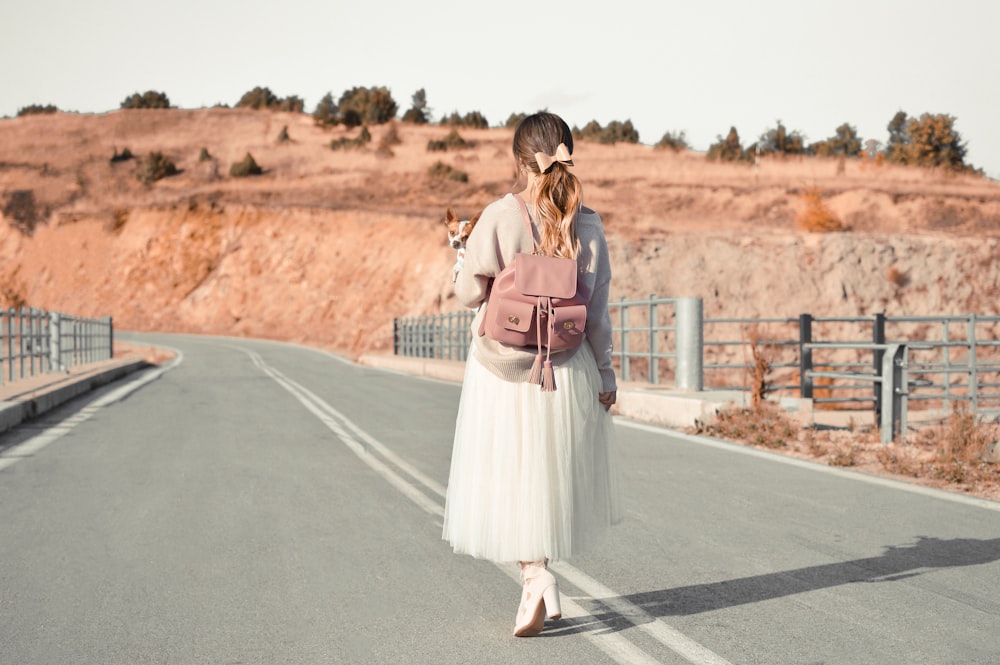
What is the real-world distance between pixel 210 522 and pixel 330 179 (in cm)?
6668

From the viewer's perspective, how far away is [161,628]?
4.93 metres

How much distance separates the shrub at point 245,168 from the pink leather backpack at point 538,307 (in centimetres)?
7678

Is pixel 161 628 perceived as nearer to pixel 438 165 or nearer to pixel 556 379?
pixel 556 379

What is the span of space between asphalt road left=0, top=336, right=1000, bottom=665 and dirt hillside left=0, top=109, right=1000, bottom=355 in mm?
31859

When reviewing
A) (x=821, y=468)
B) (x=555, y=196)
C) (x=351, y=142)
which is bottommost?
(x=821, y=468)

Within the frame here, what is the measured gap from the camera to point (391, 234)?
2298 inches

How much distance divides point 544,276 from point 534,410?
0.58m

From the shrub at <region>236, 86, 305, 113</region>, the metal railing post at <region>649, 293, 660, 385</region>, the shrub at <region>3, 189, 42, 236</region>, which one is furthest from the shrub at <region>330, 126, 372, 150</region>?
the metal railing post at <region>649, 293, 660, 385</region>

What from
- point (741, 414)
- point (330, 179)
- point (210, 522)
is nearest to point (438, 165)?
point (330, 179)

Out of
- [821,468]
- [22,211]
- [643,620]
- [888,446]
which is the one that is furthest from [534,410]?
[22,211]

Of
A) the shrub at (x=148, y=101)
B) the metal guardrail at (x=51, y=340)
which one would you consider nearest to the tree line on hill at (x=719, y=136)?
the shrub at (x=148, y=101)

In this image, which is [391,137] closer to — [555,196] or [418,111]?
[418,111]

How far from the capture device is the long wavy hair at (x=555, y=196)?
14.7ft

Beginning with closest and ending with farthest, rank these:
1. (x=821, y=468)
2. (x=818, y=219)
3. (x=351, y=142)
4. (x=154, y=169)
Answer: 1. (x=821, y=468)
2. (x=818, y=219)
3. (x=154, y=169)
4. (x=351, y=142)
